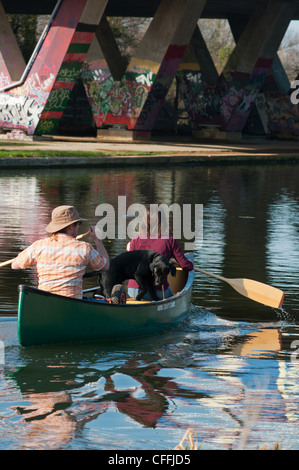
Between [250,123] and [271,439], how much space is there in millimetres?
48210

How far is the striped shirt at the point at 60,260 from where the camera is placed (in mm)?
9906

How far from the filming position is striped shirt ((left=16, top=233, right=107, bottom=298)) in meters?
9.91

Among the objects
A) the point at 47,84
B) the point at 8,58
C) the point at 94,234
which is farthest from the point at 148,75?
the point at 94,234

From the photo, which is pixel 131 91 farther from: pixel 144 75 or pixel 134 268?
pixel 134 268

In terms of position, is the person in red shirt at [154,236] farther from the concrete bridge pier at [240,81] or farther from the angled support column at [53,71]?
the concrete bridge pier at [240,81]

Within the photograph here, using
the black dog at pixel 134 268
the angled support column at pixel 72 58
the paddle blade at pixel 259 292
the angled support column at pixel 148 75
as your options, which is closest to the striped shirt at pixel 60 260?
the black dog at pixel 134 268

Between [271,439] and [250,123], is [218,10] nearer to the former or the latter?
[250,123]

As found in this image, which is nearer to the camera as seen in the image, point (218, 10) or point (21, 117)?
point (21, 117)

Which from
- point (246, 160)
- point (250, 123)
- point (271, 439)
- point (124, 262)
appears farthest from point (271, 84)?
point (271, 439)

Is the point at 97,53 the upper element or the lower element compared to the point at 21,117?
upper

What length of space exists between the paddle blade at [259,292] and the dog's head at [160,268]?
69.1 inches

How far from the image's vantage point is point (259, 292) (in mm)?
12594

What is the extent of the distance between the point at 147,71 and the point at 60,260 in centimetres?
3319

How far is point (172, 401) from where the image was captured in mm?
8203
